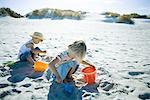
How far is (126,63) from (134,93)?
1.49 meters

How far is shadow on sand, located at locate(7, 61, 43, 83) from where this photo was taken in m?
3.75

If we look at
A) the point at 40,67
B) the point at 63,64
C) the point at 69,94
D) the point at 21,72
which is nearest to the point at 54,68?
the point at 63,64

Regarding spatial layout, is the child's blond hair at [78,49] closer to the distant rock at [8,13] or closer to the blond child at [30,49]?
the blond child at [30,49]

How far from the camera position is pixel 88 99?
3.08 metres

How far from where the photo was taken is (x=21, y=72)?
13.4ft

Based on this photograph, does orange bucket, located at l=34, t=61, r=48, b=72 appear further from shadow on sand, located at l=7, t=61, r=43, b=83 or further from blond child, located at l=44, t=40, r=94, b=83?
→ blond child, located at l=44, t=40, r=94, b=83

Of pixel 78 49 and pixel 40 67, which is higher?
pixel 78 49

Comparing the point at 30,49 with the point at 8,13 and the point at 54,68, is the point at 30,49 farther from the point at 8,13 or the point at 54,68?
the point at 8,13

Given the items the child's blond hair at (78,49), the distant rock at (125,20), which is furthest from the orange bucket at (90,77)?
the distant rock at (125,20)

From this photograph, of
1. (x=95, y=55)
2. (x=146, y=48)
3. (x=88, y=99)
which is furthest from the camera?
(x=146, y=48)

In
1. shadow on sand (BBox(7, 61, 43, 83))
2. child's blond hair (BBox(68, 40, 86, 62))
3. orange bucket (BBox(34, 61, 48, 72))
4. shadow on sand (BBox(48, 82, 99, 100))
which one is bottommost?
shadow on sand (BBox(48, 82, 99, 100))

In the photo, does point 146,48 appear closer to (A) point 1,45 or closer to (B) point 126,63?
(B) point 126,63

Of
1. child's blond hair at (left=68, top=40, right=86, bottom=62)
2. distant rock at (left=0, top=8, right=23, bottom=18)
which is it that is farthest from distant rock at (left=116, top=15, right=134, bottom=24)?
child's blond hair at (left=68, top=40, right=86, bottom=62)

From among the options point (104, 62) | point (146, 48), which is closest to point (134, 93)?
point (104, 62)
